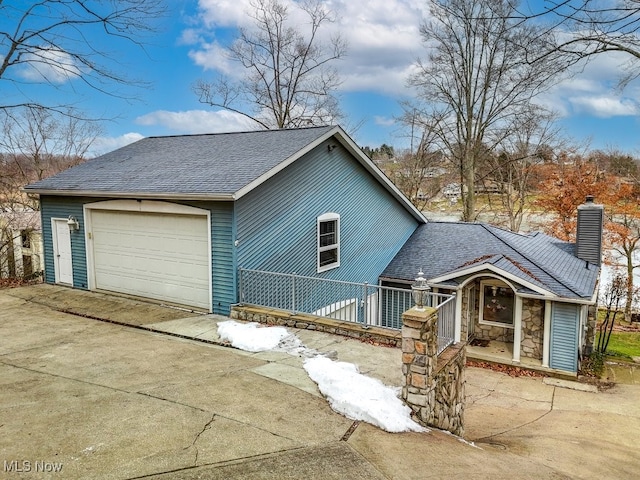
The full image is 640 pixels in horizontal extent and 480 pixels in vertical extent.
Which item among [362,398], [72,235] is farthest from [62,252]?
[362,398]

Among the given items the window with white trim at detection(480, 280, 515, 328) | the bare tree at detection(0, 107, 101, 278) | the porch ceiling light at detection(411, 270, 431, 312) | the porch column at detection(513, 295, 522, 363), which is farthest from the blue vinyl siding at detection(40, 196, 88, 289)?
the porch column at detection(513, 295, 522, 363)

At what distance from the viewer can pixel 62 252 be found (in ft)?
40.3

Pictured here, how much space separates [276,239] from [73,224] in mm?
5423

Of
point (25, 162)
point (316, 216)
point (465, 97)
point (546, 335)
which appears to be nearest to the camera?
point (316, 216)

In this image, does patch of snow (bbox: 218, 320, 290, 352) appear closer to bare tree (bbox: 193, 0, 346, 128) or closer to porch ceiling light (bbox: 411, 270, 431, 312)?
porch ceiling light (bbox: 411, 270, 431, 312)

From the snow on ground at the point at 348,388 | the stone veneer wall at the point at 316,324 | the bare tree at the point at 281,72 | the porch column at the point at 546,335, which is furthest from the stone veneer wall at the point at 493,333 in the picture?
the bare tree at the point at 281,72

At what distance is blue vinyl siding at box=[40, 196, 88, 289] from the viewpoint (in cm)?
1176

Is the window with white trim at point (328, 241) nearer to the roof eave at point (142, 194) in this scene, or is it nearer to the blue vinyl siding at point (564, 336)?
the roof eave at point (142, 194)

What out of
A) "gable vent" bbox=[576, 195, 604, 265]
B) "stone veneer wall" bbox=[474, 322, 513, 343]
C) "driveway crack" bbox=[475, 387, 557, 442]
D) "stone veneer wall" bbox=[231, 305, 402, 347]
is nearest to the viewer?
"driveway crack" bbox=[475, 387, 557, 442]

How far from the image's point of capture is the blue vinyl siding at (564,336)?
12109mm

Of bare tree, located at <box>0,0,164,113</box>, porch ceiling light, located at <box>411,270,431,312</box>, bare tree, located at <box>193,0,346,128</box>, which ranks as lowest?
porch ceiling light, located at <box>411,270,431,312</box>

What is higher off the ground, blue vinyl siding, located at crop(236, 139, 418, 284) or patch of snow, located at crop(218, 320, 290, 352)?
blue vinyl siding, located at crop(236, 139, 418, 284)

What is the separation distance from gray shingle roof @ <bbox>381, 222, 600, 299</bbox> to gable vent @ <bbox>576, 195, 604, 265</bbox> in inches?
13.9

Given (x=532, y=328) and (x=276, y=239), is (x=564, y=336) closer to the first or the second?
(x=532, y=328)
